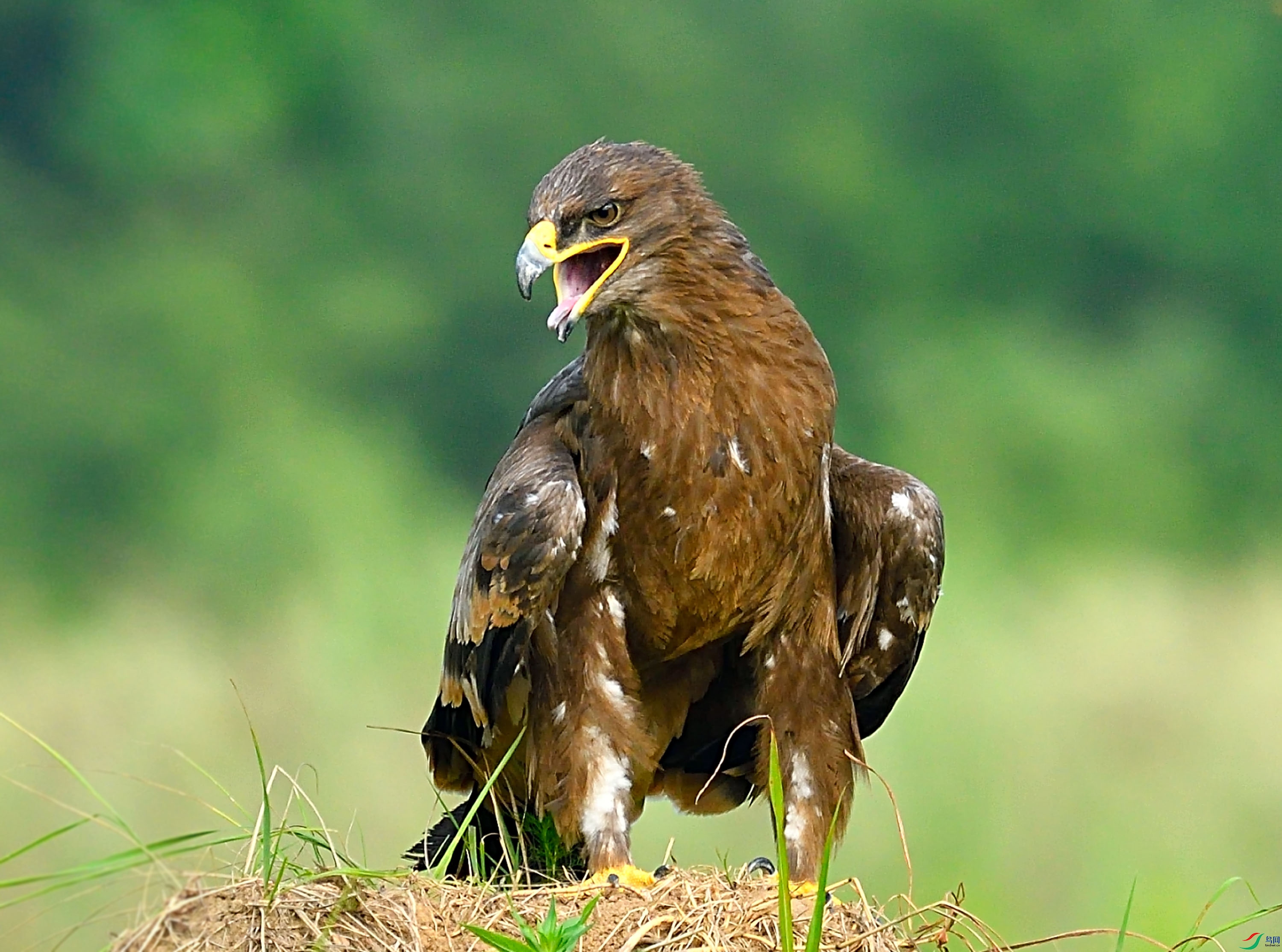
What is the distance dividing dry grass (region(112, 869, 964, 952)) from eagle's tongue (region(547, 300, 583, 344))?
94 cm

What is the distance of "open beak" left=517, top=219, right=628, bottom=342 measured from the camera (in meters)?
2.54

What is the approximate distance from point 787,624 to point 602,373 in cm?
63

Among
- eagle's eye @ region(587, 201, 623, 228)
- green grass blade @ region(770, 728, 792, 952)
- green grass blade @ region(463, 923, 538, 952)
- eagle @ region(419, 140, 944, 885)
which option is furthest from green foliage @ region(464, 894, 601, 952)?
eagle's eye @ region(587, 201, 623, 228)

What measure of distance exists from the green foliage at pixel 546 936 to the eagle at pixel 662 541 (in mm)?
469

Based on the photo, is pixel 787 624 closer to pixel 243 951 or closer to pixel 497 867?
pixel 497 867

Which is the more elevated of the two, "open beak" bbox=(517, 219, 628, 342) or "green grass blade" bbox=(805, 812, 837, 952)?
"open beak" bbox=(517, 219, 628, 342)

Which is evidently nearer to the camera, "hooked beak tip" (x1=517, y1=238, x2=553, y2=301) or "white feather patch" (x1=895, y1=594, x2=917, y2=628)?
"hooked beak tip" (x1=517, y1=238, x2=553, y2=301)

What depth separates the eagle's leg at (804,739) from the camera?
3.02 metres

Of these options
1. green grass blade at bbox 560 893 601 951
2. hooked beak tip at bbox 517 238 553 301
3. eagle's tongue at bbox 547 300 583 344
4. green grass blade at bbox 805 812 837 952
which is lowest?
green grass blade at bbox 560 893 601 951

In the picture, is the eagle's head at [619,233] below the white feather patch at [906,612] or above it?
above

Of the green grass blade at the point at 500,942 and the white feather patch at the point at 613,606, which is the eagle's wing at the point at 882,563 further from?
the green grass blade at the point at 500,942

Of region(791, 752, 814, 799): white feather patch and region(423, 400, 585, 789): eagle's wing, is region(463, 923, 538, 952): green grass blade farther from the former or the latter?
region(791, 752, 814, 799): white feather patch

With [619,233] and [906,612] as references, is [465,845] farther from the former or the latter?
[619,233]

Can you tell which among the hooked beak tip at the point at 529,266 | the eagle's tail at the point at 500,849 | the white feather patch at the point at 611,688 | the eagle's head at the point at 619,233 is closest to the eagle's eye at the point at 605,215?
the eagle's head at the point at 619,233
